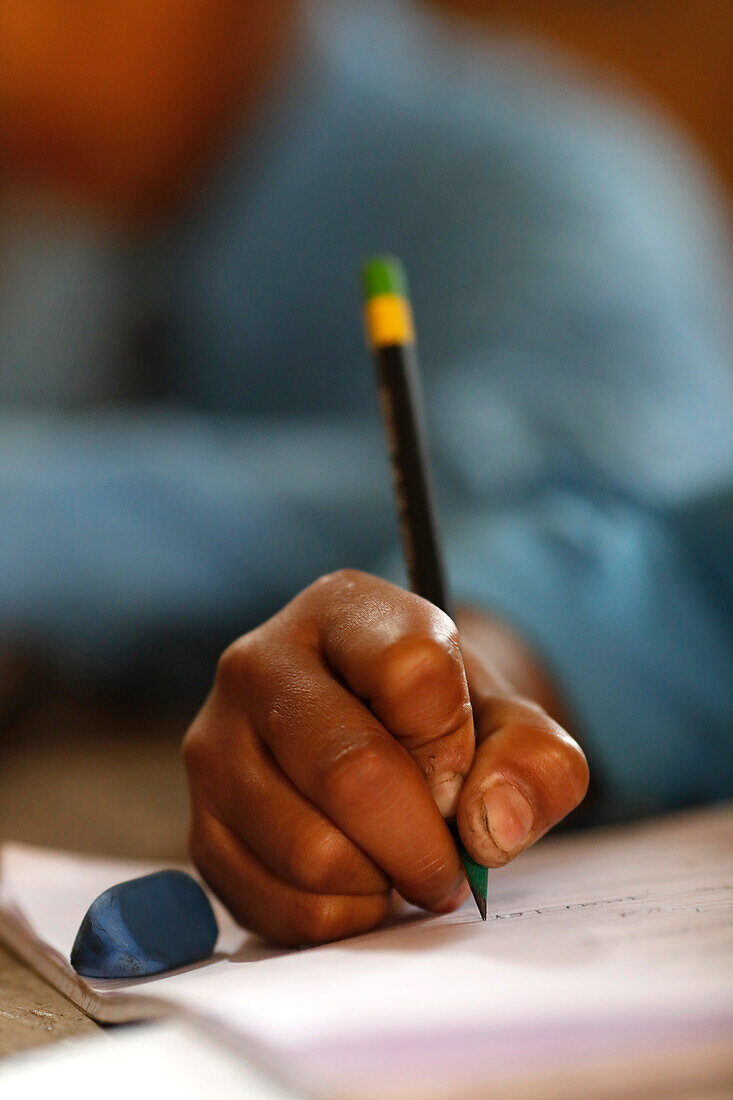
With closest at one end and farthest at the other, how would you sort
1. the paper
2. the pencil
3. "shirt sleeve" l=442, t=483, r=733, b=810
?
the paper, the pencil, "shirt sleeve" l=442, t=483, r=733, b=810

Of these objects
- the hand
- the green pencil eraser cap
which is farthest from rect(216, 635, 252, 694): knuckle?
A: the green pencil eraser cap

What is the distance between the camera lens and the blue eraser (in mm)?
167

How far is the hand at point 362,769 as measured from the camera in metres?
0.16

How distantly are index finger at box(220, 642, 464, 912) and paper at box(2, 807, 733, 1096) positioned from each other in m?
0.01

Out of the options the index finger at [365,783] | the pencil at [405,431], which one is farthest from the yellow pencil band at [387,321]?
the index finger at [365,783]

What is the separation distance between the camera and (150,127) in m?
1.06

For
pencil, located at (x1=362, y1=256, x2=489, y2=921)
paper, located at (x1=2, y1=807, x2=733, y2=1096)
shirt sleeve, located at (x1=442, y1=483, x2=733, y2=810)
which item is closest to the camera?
paper, located at (x1=2, y1=807, x2=733, y2=1096)

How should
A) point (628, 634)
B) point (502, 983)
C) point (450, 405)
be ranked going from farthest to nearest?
point (450, 405) → point (628, 634) → point (502, 983)

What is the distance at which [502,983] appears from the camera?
129mm

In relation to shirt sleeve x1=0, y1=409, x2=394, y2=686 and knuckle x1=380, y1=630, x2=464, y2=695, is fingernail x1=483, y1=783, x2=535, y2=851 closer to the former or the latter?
knuckle x1=380, y1=630, x2=464, y2=695

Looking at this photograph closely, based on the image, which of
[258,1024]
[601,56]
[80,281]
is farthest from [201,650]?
[601,56]

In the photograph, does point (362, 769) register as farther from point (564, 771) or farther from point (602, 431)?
point (602, 431)

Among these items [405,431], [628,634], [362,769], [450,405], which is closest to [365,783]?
[362,769]

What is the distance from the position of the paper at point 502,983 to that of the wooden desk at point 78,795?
11 mm
